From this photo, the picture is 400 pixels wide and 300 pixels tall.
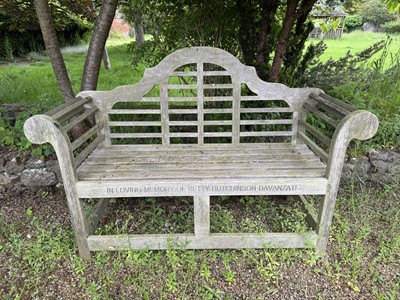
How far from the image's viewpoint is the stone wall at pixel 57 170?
3.04 metres

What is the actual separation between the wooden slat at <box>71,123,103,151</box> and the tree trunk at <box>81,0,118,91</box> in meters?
0.60

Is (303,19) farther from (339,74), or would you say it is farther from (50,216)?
(50,216)

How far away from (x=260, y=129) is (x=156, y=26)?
1.69m

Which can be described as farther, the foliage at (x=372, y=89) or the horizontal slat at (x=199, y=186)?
the foliage at (x=372, y=89)

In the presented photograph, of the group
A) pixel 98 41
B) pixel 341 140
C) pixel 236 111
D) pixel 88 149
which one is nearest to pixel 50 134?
pixel 88 149

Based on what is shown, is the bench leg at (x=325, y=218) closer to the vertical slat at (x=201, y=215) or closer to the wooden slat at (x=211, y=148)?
the wooden slat at (x=211, y=148)

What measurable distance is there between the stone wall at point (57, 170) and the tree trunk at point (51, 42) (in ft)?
2.37

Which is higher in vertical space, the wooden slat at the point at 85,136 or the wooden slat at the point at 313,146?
the wooden slat at the point at 85,136

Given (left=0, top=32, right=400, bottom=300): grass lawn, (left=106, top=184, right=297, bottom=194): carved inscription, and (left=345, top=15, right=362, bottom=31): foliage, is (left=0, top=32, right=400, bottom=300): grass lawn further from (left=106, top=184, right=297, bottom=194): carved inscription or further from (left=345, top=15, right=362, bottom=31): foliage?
(left=345, top=15, right=362, bottom=31): foliage

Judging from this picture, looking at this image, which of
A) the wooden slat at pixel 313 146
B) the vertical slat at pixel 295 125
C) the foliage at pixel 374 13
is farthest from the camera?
the foliage at pixel 374 13

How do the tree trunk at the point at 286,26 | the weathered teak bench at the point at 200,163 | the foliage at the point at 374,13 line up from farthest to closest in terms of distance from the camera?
the foliage at the point at 374,13, the tree trunk at the point at 286,26, the weathered teak bench at the point at 200,163

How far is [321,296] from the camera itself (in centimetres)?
200

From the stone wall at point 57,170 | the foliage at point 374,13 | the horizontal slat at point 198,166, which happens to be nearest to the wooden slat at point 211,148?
the horizontal slat at point 198,166

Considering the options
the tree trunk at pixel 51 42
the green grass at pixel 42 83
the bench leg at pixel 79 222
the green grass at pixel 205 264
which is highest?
the tree trunk at pixel 51 42
